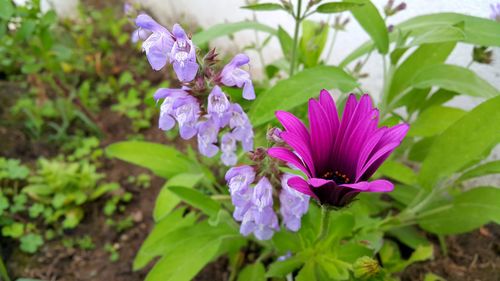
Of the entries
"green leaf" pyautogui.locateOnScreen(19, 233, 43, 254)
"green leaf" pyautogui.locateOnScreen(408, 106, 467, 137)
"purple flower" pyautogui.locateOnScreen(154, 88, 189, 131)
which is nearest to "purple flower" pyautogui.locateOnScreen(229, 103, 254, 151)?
"purple flower" pyautogui.locateOnScreen(154, 88, 189, 131)

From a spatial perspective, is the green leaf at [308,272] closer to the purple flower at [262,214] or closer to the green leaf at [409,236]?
the purple flower at [262,214]

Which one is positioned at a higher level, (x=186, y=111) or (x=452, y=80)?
(x=186, y=111)

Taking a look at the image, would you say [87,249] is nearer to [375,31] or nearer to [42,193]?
[42,193]

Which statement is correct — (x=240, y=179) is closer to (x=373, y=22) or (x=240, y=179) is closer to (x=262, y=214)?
(x=262, y=214)

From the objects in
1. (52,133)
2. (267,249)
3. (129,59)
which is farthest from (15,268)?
(129,59)

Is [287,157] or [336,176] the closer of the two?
[287,157]

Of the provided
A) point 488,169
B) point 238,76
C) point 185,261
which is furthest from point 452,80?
point 185,261

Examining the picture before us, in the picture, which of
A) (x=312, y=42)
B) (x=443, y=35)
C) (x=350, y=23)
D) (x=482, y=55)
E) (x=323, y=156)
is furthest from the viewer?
(x=350, y=23)

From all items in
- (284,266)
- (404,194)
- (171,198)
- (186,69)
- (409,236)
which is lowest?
(409,236)
